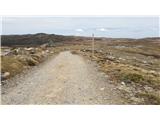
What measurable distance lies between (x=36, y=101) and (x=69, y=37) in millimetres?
1789

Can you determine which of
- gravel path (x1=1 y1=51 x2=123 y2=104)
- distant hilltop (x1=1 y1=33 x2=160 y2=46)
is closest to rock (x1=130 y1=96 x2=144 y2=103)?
gravel path (x1=1 y1=51 x2=123 y2=104)

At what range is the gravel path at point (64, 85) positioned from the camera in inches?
572

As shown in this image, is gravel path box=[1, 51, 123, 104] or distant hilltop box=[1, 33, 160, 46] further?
distant hilltop box=[1, 33, 160, 46]

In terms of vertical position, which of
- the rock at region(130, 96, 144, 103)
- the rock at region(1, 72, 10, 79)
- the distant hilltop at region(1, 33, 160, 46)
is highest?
the distant hilltop at region(1, 33, 160, 46)

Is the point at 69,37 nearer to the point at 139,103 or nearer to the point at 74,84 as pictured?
the point at 74,84

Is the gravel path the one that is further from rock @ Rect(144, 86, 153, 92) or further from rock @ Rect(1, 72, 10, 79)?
rock @ Rect(144, 86, 153, 92)

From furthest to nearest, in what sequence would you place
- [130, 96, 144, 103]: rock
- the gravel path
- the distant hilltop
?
the distant hilltop
the gravel path
[130, 96, 144, 103]: rock

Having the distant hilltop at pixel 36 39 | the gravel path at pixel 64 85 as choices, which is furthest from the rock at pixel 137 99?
the distant hilltop at pixel 36 39

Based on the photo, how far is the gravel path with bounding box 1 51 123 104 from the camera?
14.5 meters

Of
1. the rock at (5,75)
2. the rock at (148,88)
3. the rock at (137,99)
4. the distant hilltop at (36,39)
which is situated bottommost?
the rock at (137,99)

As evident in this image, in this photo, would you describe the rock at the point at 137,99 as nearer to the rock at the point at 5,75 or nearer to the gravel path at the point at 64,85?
the gravel path at the point at 64,85
